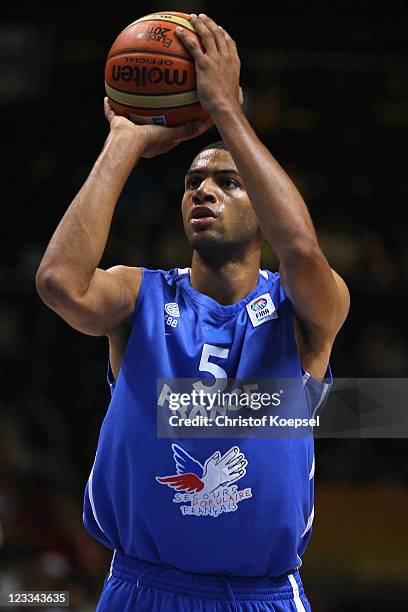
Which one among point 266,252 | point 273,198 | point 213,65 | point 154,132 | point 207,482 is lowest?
point 207,482

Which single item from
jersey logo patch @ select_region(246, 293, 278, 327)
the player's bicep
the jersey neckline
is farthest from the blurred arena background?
the player's bicep

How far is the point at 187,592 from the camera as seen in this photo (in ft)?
10.2

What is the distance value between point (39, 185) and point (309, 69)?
2759 mm

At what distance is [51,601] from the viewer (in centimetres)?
534

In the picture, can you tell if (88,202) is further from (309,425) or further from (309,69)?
(309,69)

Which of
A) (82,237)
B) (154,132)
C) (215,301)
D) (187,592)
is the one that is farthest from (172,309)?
(187,592)

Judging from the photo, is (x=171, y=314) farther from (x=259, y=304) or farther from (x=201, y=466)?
(x=201, y=466)

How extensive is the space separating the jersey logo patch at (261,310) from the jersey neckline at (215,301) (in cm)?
3

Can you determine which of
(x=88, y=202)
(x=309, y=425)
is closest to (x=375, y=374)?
(x=309, y=425)

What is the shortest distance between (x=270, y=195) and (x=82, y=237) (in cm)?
61

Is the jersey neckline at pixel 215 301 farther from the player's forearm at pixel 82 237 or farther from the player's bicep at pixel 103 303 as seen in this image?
the player's forearm at pixel 82 237

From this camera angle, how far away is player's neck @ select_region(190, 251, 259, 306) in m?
3.45

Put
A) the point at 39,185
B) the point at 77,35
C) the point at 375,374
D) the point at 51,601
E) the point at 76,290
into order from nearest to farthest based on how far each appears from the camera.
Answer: the point at 76,290, the point at 51,601, the point at 375,374, the point at 39,185, the point at 77,35

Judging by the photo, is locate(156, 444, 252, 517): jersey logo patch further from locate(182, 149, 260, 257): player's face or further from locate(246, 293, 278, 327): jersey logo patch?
locate(182, 149, 260, 257): player's face
